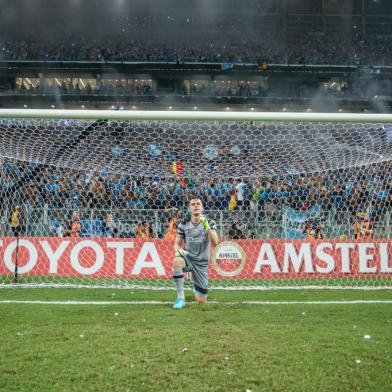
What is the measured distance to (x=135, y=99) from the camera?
115 feet

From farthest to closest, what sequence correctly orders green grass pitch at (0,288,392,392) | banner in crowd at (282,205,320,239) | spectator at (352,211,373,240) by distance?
banner in crowd at (282,205,320,239), spectator at (352,211,373,240), green grass pitch at (0,288,392,392)

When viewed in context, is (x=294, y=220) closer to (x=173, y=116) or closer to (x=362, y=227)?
(x=362, y=227)

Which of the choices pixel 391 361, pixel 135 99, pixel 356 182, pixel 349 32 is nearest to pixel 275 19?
pixel 349 32

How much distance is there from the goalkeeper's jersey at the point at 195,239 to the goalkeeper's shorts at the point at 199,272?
0.05 meters

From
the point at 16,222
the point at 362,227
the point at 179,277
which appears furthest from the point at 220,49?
the point at 179,277

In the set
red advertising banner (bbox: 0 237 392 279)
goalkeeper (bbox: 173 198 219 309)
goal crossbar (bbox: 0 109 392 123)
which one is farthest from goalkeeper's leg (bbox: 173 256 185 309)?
red advertising banner (bbox: 0 237 392 279)

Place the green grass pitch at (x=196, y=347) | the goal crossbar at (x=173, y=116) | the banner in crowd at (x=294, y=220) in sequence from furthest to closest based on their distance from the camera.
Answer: the banner in crowd at (x=294, y=220) < the goal crossbar at (x=173, y=116) < the green grass pitch at (x=196, y=347)

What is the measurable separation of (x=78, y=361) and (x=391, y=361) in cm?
279

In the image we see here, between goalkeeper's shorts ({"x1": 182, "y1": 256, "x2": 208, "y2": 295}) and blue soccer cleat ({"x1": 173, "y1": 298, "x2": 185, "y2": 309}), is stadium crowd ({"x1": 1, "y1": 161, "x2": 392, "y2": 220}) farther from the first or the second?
blue soccer cleat ({"x1": 173, "y1": 298, "x2": 185, "y2": 309})

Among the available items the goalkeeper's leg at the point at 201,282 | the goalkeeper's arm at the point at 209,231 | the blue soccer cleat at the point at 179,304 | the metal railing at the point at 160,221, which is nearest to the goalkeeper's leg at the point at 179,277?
the blue soccer cleat at the point at 179,304

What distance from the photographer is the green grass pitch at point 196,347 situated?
346 cm

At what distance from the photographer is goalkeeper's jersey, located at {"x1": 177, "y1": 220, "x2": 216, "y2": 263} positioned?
6.86 meters

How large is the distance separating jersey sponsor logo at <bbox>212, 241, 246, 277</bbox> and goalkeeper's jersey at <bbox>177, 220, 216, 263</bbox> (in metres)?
2.78

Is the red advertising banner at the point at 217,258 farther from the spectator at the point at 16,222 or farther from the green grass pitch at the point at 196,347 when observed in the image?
the green grass pitch at the point at 196,347
